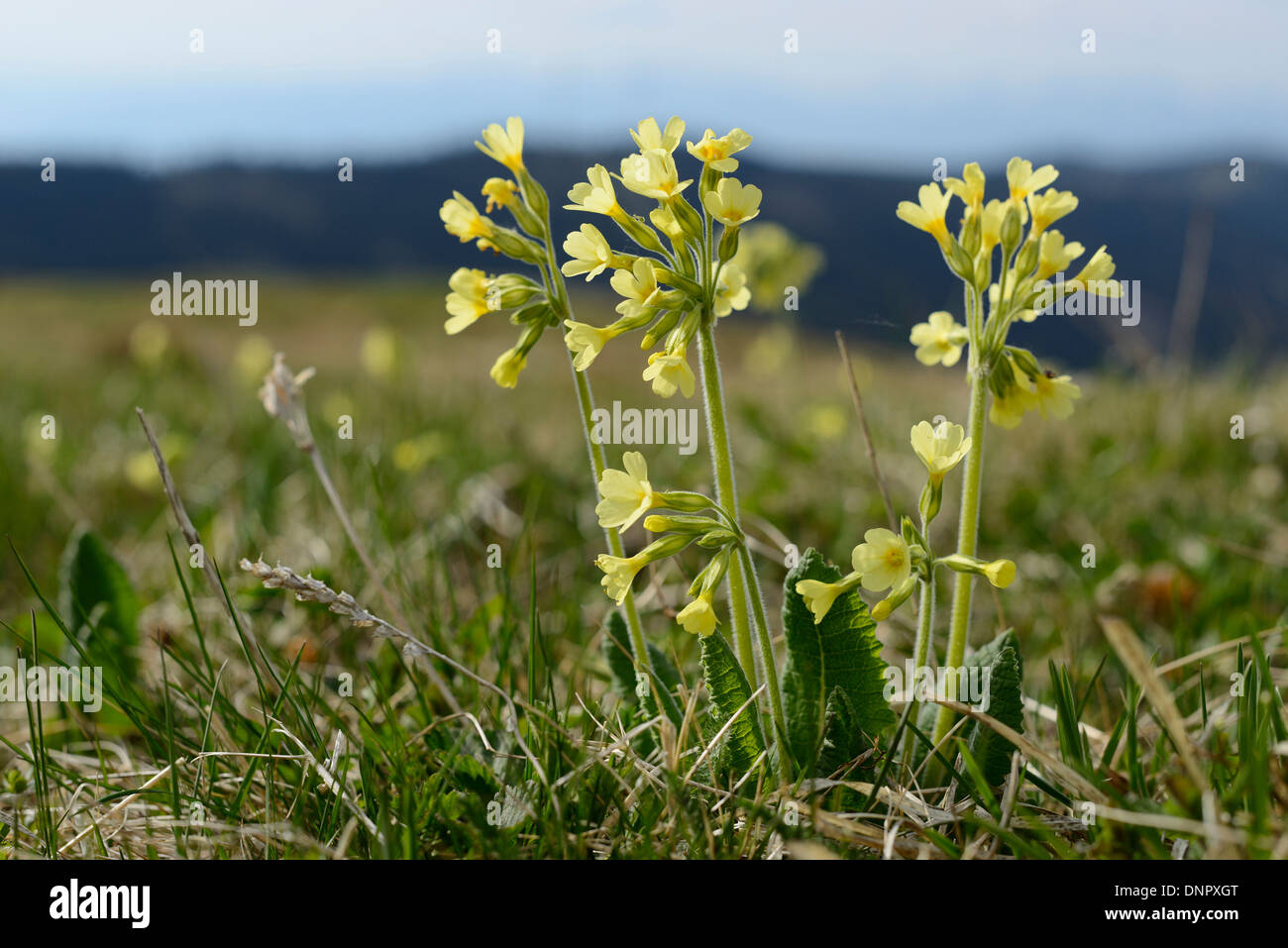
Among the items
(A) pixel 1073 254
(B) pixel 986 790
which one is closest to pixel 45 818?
(B) pixel 986 790

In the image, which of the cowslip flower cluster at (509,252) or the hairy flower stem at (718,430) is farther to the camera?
the cowslip flower cluster at (509,252)

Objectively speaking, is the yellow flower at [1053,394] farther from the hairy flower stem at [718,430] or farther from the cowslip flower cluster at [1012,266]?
the hairy flower stem at [718,430]

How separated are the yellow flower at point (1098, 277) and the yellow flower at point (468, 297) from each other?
3.36ft

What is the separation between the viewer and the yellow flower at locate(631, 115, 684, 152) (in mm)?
1730

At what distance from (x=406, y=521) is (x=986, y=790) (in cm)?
317

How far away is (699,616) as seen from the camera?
5.41ft

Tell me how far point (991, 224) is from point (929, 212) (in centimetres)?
11

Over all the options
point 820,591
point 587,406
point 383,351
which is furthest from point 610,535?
point 383,351

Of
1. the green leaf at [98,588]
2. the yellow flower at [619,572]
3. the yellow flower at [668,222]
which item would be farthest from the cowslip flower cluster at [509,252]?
the green leaf at [98,588]

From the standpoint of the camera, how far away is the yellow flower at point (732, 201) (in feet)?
5.53

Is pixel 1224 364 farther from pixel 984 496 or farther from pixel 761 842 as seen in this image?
pixel 761 842

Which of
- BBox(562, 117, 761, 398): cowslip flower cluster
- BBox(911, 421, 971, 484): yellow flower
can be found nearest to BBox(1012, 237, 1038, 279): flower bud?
BBox(911, 421, 971, 484): yellow flower

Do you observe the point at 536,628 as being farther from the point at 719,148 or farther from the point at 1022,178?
the point at 1022,178

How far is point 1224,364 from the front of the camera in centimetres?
738
